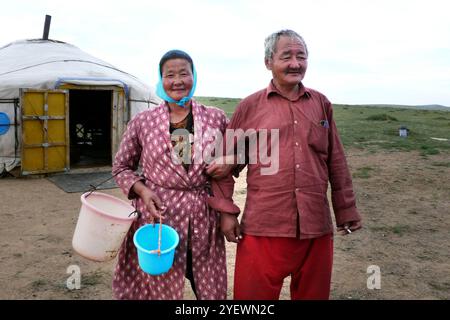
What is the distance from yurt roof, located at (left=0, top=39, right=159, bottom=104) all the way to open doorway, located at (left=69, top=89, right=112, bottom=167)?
5.09 ft

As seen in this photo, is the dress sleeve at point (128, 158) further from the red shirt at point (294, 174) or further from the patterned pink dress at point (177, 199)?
the red shirt at point (294, 174)

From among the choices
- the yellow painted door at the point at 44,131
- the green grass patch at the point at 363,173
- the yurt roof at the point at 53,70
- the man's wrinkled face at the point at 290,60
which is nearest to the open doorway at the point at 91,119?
the yurt roof at the point at 53,70

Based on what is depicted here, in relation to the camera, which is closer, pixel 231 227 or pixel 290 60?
pixel 290 60

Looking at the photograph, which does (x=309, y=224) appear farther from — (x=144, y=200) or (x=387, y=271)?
(x=387, y=271)

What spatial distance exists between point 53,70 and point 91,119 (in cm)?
364

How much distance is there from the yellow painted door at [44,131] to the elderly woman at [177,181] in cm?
632

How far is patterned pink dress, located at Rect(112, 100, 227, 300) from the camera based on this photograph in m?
2.17

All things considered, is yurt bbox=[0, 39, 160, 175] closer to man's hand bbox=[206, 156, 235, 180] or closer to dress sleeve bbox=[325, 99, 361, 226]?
man's hand bbox=[206, 156, 235, 180]

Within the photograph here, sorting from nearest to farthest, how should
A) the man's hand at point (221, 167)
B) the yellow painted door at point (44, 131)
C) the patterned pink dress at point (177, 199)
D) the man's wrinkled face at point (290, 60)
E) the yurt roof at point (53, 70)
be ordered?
the man's wrinkled face at point (290, 60) < the man's hand at point (221, 167) < the patterned pink dress at point (177, 199) < the yellow painted door at point (44, 131) < the yurt roof at point (53, 70)

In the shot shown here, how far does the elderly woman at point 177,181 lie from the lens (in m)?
2.15

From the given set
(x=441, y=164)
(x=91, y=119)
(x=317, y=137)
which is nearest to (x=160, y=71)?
(x=317, y=137)

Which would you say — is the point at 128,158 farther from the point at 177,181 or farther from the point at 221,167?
the point at 221,167

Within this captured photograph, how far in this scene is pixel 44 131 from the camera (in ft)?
26.0

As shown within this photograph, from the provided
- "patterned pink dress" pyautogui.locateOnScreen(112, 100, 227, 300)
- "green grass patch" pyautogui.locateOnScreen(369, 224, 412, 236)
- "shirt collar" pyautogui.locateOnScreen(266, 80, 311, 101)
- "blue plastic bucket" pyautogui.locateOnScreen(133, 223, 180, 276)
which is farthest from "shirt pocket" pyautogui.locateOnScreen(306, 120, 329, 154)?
"green grass patch" pyautogui.locateOnScreen(369, 224, 412, 236)
